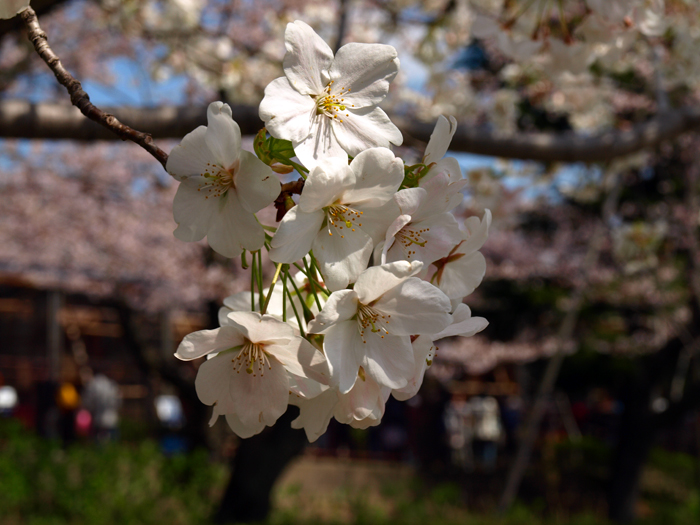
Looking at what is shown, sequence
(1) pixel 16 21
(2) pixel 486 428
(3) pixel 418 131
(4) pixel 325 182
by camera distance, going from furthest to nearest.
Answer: (2) pixel 486 428
(3) pixel 418 131
(1) pixel 16 21
(4) pixel 325 182

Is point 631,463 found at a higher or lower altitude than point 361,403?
lower

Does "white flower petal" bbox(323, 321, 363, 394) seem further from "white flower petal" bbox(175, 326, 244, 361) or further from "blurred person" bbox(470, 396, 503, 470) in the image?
"blurred person" bbox(470, 396, 503, 470)

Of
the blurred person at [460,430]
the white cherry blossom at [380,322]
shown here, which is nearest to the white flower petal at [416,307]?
the white cherry blossom at [380,322]

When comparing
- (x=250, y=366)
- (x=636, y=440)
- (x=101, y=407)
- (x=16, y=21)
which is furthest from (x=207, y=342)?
(x=101, y=407)

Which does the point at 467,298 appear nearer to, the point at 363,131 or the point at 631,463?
the point at 631,463

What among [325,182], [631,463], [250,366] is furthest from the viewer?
[631,463]
